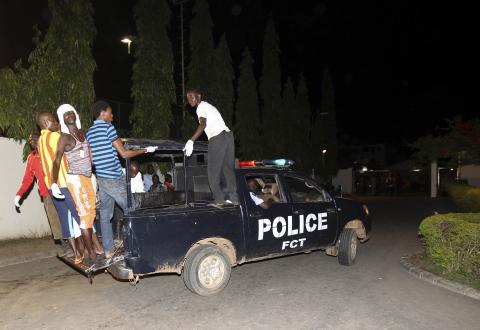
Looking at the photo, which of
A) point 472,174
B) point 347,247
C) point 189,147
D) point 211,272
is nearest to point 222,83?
point 347,247

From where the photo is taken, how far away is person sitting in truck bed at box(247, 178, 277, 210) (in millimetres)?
6254

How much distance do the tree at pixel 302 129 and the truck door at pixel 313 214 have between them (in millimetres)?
20493

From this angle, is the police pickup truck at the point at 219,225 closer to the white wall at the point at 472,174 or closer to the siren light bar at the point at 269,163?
the siren light bar at the point at 269,163

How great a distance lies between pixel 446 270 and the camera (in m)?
6.74

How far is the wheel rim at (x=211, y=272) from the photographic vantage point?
18.2 feet

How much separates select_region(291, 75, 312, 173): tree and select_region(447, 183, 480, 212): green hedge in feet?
41.7

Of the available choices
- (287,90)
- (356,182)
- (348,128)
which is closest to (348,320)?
(287,90)

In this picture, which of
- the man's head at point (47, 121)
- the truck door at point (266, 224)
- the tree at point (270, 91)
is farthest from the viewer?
the tree at point (270, 91)

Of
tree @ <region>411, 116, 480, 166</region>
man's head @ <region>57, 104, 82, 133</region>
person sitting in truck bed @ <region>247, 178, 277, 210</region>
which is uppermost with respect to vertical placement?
tree @ <region>411, 116, 480, 166</region>

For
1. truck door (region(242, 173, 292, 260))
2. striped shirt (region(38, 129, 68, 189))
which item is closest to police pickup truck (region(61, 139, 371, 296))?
truck door (region(242, 173, 292, 260))

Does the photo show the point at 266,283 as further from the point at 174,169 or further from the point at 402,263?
the point at 402,263

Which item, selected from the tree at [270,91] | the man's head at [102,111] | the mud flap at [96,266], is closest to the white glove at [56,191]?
the mud flap at [96,266]

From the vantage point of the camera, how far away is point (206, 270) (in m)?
5.60

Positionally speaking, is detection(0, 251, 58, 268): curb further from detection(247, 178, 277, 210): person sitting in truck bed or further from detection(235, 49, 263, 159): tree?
detection(235, 49, 263, 159): tree
